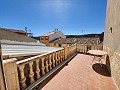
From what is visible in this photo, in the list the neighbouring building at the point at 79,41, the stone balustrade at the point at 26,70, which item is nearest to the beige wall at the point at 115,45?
the stone balustrade at the point at 26,70

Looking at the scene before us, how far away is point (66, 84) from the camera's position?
267cm

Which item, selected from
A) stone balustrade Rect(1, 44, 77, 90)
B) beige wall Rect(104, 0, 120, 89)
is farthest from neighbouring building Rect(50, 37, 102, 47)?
stone balustrade Rect(1, 44, 77, 90)

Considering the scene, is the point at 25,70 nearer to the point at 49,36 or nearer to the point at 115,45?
the point at 115,45

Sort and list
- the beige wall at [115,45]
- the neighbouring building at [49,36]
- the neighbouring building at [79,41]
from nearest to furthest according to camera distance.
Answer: the beige wall at [115,45] < the neighbouring building at [79,41] < the neighbouring building at [49,36]

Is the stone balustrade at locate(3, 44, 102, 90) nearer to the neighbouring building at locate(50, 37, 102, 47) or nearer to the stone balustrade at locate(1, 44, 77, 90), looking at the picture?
the stone balustrade at locate(1, 44, 77, 90)

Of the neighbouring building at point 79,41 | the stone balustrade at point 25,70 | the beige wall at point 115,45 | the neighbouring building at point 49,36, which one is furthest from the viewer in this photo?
the neighbouring building at point 49,36

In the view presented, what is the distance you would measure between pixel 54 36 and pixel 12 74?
21614 millimetres

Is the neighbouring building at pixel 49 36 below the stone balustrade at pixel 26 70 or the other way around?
the other way around

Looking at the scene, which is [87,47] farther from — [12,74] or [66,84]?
[12,74]

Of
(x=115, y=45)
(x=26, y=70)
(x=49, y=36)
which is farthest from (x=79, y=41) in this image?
(x=26, y=70)

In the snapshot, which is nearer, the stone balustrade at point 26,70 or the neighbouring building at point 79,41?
the stone balustrade at point 26,70

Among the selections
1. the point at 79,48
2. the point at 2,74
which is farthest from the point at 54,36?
the point at 2,74

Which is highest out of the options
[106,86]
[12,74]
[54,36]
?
[54,36]

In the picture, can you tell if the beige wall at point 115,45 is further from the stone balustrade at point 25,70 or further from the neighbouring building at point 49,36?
the neighbouring building at point 49,36
